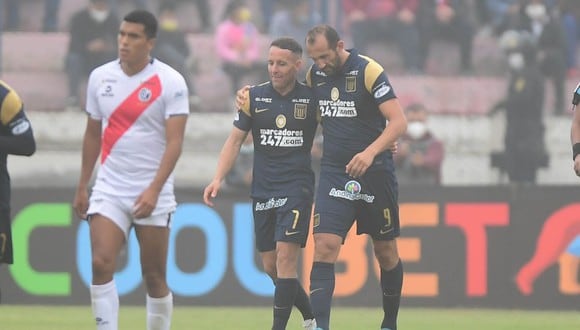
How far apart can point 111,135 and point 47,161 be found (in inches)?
315

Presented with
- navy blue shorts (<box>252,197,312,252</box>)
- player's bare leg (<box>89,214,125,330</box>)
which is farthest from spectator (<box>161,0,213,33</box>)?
player's bare leg (<box>89,214,125,330</box>)

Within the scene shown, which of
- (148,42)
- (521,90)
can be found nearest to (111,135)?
(148,42)

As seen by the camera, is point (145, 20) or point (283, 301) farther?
point (283, 301)

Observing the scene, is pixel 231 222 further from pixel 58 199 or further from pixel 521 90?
pixel 521 90

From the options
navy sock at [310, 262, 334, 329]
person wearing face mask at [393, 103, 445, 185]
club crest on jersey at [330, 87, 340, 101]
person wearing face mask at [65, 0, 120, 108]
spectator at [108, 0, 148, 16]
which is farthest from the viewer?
spectator at [108, 0, 148, 16]

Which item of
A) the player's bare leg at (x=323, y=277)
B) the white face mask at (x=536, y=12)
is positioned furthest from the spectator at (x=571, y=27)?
the player's bare leg at (x=323, y=277)

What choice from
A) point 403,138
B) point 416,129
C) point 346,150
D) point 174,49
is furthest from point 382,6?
point 346,150

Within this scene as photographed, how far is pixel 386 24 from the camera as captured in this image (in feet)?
57.6

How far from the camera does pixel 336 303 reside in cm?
1441

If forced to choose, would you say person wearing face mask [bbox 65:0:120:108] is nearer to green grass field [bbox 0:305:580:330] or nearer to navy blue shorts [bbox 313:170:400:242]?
green grass field [bbox 0:305:580:330]

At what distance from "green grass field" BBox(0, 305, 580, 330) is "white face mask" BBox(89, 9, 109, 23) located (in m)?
4.61

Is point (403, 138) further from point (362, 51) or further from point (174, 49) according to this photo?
point (174, 49)

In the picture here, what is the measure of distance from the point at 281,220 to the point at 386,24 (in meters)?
8.43

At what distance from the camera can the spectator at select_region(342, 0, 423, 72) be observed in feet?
57.4
